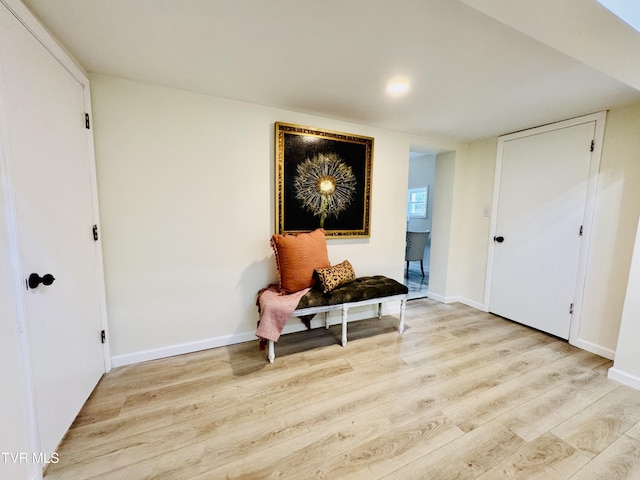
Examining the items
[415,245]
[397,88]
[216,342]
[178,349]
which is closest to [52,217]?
[178,349]

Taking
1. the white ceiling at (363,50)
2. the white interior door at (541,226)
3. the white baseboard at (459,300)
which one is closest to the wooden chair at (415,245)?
the white baseboard at (459,300)

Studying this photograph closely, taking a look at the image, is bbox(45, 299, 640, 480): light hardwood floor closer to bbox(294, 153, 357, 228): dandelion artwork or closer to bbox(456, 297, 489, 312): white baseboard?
bbox(456, 297, 489, 312): white baseboard

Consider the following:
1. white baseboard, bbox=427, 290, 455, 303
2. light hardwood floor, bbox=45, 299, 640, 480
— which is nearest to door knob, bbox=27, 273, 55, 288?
light hardwood floor, bbox=45, 299, 640, 480

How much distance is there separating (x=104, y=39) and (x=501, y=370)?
340 cm

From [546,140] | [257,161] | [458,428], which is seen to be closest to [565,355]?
[458,428]

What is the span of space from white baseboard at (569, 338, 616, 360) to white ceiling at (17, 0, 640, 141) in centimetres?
204

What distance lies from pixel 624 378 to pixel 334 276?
7.37 feet

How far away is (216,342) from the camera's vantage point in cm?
227

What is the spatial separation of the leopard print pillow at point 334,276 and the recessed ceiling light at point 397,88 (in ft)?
4.89

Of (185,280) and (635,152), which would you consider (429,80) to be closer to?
(635,152)

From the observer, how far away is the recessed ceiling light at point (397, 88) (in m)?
1.83

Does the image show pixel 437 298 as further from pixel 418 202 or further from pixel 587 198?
pixel 418 202

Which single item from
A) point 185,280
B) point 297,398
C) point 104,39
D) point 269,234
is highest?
point 104,39

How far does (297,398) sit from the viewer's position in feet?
5.52
